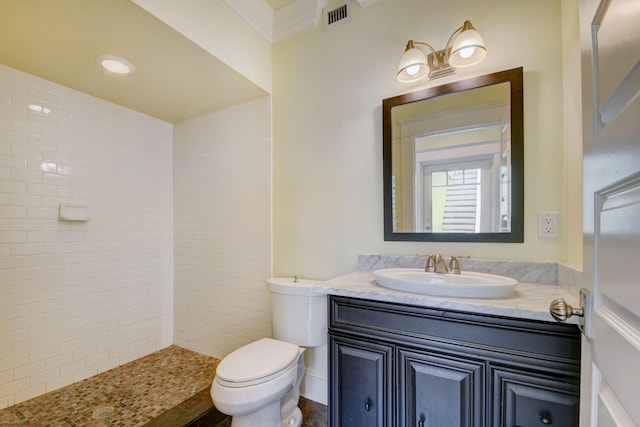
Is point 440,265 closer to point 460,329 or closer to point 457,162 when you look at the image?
point 460,329

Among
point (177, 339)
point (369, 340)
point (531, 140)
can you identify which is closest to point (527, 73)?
point (531, 140)

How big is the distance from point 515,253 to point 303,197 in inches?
49.9

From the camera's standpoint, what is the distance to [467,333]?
3.52 ft

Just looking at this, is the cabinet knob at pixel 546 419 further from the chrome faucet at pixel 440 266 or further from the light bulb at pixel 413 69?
the light bulb at pixel 413 69

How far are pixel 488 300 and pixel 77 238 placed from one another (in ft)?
8.28

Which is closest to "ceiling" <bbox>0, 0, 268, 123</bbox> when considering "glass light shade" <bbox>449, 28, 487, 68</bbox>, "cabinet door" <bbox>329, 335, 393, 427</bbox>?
"glass light shade" <bbox>449, 28, 487, 68</bbox>

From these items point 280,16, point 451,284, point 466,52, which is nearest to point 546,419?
point 451,284

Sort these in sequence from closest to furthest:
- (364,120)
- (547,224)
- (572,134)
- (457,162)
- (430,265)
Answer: (572,134)
(547,224)
(430,265)
(457,162)
(364,120)

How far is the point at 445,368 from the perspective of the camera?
3.60 ft

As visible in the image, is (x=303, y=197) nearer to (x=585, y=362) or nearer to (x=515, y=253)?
(x=515, y=253)

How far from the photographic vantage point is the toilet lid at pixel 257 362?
1.36m

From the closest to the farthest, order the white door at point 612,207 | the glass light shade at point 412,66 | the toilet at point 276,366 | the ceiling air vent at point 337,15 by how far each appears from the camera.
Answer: the white door at point 612,207 < the toilet at point 276,366 < the glass light shade at point 412,66 < the ceiling air vent at point 337,15

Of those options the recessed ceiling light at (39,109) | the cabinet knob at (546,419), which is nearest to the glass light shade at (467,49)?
the cabinet knob at (546,419)

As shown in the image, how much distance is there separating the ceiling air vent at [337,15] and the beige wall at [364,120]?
0.04m
